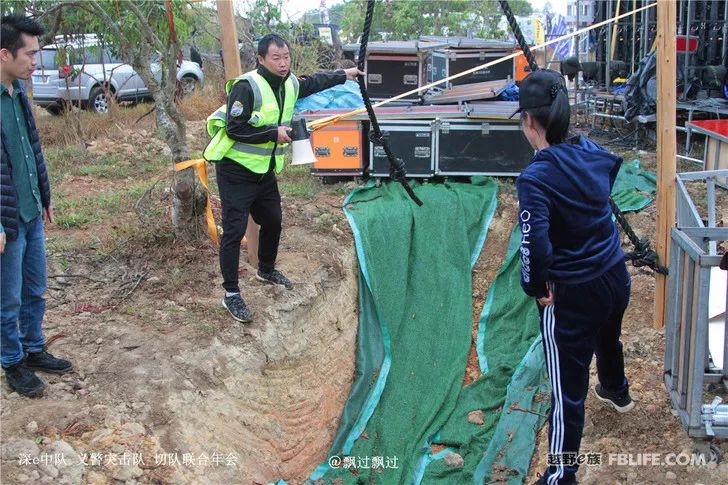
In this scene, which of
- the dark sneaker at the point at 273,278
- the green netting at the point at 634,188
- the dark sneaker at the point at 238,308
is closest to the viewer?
the dark sneaker at the point at 238,308

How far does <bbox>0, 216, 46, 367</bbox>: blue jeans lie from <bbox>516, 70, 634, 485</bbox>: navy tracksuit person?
2.46 m

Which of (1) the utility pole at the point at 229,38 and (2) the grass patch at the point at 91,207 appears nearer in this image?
(1) the utility pole at the point at 229,38

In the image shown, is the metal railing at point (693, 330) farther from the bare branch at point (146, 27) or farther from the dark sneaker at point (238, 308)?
the bare branch at point (146, 27)

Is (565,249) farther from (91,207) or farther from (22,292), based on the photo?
(91,207)

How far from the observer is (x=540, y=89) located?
9.59 feet

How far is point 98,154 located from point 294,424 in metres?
5.67

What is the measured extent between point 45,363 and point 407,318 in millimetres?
2953

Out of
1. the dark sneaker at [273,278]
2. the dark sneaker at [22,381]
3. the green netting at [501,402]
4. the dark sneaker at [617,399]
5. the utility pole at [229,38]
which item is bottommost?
the green netting at [501,402]

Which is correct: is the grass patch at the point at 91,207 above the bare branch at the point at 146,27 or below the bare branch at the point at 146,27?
below

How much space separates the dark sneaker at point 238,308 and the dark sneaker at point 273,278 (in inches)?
19.8

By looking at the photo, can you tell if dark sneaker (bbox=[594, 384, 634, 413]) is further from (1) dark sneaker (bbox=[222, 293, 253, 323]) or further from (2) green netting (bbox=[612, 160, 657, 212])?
(2) green netting (bbox=[612, 160, 657, 212])

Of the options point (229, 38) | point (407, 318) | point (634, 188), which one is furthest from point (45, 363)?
point (634, 188)

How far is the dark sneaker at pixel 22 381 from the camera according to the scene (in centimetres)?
383

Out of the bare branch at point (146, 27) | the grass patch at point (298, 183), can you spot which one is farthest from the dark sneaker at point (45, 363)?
the grass patch at point (298, 183)
